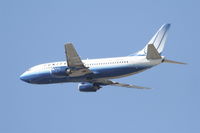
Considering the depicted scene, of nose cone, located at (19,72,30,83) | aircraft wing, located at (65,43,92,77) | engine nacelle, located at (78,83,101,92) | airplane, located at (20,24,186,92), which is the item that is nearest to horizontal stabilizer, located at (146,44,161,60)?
airplane, located at (20,24,186,92)

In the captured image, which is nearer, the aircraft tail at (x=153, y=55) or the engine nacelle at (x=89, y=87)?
the aircraft tail at (x=153, y=55)

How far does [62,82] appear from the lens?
89.9 m

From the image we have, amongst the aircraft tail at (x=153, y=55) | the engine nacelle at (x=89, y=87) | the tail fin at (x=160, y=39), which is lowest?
the engine nacelle at (x=89, y=87)

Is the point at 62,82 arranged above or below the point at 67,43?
below

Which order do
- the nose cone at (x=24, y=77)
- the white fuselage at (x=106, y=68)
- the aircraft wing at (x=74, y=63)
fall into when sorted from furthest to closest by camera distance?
the nose cone at (x=24, y=77), the white fuselage at (x=106, y=68), the aircraft wing at (x=74, y=63)

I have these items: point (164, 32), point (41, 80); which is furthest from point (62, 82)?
point (164, 32)

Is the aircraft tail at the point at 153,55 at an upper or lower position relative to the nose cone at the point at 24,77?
upper

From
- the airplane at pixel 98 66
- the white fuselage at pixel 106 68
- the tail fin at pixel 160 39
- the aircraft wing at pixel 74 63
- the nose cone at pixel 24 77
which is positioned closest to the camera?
the aircraft wing at pixel 74 63

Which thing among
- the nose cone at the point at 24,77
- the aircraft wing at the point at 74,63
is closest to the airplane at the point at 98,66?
the aircraft wing at the point at 74,63

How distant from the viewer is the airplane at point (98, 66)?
275ft

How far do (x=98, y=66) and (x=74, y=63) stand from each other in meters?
4.25

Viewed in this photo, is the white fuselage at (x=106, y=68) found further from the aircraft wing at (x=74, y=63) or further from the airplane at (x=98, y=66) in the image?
the aircraft wing at (x=74, y=63)

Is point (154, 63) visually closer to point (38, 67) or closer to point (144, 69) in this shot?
point (144, 69)

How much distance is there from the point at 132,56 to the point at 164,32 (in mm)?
5969
